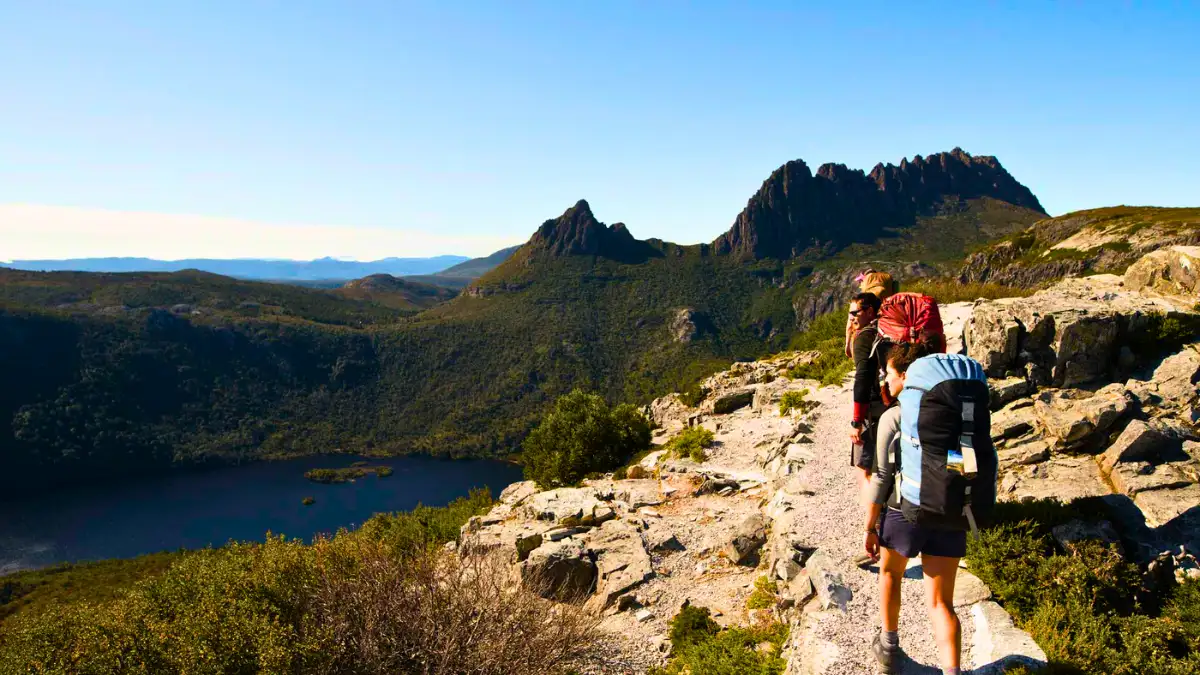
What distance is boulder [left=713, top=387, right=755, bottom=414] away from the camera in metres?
21.2

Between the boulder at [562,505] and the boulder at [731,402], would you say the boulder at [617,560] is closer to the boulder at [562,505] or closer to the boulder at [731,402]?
the boulder at [562,505]

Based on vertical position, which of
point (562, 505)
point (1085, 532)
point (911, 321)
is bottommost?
point (562, 505)

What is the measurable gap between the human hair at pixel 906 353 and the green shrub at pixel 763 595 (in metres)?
4.66

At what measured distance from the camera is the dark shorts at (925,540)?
435 cm

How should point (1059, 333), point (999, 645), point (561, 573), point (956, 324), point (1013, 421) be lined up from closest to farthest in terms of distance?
point (999, 645) → point (1013, 421) → point (1059, 333) → point (561, 573) → point (956, 324)

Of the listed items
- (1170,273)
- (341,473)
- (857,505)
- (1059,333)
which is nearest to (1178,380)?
(1059,333)

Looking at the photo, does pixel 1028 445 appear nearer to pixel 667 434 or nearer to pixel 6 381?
pixel 667 434

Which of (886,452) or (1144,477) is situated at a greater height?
(886,452)

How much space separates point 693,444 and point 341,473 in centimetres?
12380

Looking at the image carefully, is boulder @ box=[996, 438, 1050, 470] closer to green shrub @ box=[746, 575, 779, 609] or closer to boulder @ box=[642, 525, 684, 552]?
green shrub @ box=[746, 575, 779, 609]

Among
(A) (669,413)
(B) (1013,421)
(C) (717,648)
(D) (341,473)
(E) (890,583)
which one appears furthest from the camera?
(D) (341,473)

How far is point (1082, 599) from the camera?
6375 millimetres

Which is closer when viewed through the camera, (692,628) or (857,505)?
(692,628)

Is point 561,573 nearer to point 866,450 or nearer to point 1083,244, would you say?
point 866,450
